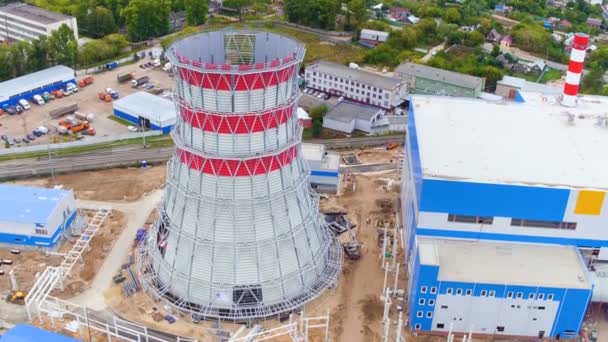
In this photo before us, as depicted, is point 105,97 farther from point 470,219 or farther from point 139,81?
point 470,219

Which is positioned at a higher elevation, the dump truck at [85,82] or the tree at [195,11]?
the tree at [195,11]

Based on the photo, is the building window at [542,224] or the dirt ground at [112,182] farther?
the dirt ground at [112,182]

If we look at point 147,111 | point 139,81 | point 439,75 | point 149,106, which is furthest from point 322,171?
point 139,81

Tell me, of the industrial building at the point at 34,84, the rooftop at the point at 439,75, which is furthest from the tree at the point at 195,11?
the rooftop at the point at 439,75

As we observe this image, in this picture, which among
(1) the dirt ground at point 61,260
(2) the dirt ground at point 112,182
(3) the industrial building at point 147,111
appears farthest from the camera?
(3) the industrial building at point 147,111

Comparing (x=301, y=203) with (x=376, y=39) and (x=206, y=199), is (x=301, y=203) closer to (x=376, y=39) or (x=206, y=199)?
(x=206, y=199)

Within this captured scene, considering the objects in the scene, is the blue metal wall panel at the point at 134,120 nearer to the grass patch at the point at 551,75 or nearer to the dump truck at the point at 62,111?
the dump truck at the point at 62,111

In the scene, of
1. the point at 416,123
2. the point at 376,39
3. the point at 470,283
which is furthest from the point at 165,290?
the point at 376,39
